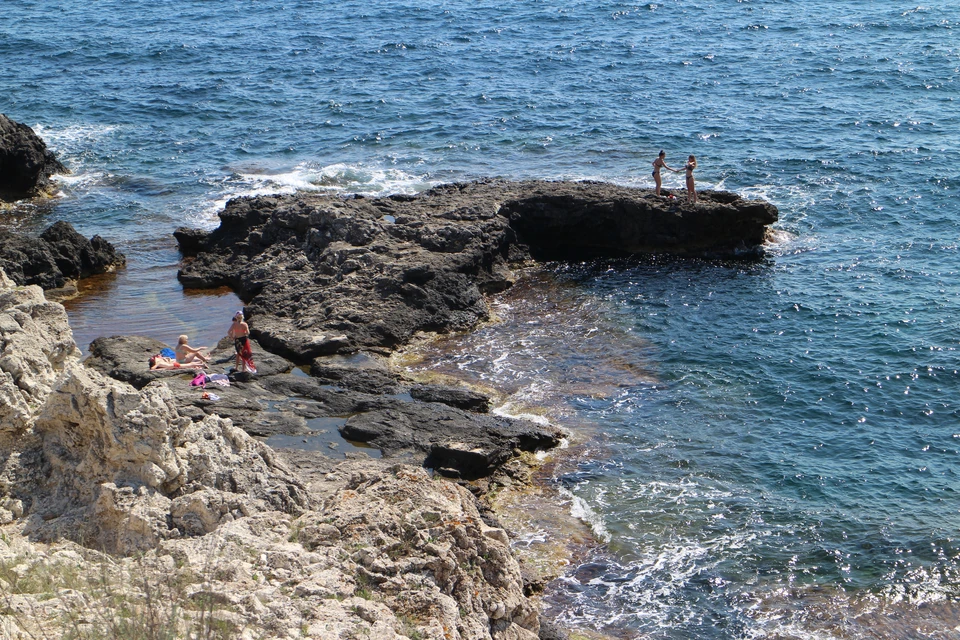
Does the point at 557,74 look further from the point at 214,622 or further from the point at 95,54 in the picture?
the point at 214,622

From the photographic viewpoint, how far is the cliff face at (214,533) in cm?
1138

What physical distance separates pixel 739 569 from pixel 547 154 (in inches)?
1039

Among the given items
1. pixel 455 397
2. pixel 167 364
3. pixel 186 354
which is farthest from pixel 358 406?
pixel 167 364

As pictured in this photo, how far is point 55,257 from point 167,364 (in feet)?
29.7

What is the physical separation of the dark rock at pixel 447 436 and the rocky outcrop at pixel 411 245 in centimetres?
383

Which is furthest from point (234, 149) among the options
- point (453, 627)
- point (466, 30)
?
point (453, 627)

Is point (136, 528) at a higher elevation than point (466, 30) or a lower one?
lower

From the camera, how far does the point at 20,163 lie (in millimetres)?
37969

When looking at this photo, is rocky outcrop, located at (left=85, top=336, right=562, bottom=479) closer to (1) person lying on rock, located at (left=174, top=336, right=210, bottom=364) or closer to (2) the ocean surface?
(1) person lying on rock, located at (left=174, top=336, right=210, bottom=364)

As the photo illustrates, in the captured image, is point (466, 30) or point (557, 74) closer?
point (557, 74)

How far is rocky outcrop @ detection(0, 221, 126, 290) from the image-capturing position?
2880 centimetres

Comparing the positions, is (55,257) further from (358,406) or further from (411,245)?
(358,406)

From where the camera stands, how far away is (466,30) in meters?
64.9

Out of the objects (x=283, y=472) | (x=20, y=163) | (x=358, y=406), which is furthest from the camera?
(x=20, y=163)
